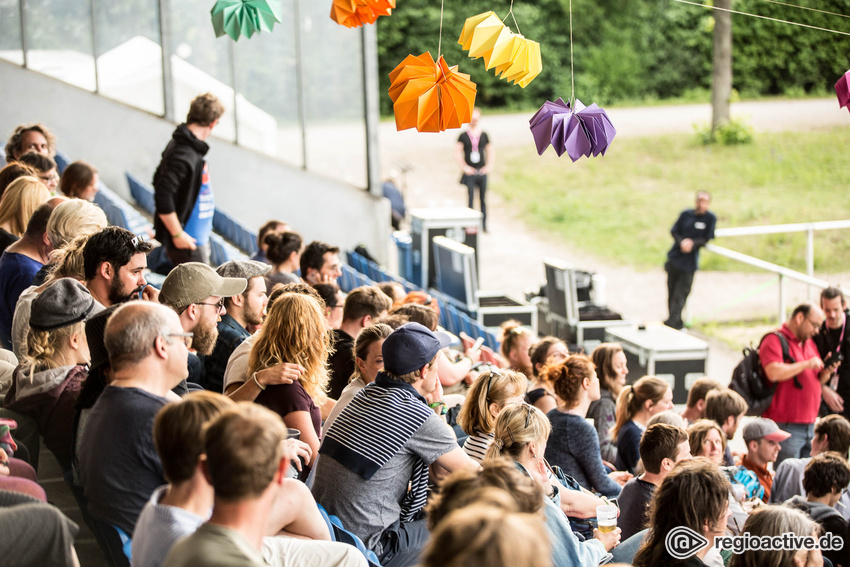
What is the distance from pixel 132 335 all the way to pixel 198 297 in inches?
45.0

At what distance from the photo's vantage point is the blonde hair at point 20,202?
4.97 m

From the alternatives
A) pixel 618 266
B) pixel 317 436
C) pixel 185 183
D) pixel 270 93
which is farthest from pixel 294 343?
pixel 618 266

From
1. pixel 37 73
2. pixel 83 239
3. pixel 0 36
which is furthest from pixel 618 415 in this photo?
pixel 0 36

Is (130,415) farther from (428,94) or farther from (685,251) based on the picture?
(685,251)

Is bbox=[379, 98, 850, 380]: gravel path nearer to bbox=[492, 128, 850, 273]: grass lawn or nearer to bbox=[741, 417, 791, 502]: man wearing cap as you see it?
bbox=[492, 128, 850, 273]: grass lawn

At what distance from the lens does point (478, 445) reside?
3885 mm

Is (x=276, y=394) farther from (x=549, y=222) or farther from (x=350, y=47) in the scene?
(x=549, y=222)

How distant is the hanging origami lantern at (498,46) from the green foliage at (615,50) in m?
23.5

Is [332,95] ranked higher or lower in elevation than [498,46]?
lower

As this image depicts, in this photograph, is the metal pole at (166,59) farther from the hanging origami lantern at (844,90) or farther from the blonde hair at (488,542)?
the blonde hair at (488,542)

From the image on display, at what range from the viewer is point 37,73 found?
1094 centimetres

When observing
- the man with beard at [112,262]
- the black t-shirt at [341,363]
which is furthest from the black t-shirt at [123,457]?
the black t-shirt at [341,363]

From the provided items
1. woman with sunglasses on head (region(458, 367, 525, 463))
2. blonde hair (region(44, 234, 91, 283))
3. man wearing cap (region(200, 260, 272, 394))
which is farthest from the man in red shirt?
blonde hair (region(44, 234, 91, 283))

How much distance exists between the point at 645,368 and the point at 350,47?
5742mm
